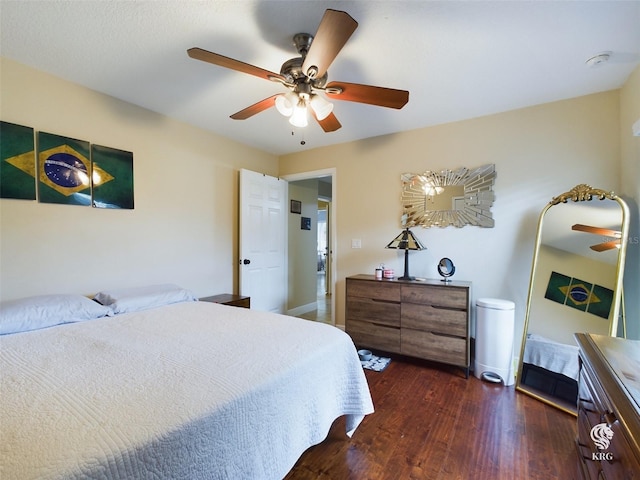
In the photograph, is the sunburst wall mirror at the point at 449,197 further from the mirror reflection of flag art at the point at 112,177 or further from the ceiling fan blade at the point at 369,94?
the mirror reflection of flag art at the point at 112,177

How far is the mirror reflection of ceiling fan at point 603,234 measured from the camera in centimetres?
212

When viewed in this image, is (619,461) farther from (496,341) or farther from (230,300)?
(230,300)

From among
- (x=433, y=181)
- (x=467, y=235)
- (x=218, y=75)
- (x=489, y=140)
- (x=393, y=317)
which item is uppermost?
(x=218, y=75)

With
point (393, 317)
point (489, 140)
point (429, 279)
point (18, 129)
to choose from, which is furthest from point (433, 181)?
point (18, 129)

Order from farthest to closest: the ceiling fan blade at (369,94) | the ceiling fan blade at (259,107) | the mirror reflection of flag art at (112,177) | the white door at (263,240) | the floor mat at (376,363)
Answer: the white door at (263,240)
the floor mat at (376,363)
the mirror reflection of flag art at (112,177)
the ceiling fan blade at (259,107)
the ceiling fan blade at (369,94)

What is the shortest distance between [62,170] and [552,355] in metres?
4.12

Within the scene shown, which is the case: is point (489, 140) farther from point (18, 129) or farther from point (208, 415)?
point (18, 129)

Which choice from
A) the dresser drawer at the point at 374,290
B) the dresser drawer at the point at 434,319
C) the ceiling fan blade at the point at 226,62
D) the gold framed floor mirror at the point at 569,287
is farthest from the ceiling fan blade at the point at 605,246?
the ceiling fan blade at the point at 226,62

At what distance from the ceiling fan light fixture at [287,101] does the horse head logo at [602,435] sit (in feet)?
6.72

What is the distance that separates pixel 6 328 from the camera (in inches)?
65.7

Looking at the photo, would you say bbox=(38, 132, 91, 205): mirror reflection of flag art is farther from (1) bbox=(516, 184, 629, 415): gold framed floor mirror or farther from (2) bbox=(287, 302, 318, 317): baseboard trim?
(1) bbox=(516, 184, 629, 415): gold framed floor mirror

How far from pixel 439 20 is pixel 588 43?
100 centimetres

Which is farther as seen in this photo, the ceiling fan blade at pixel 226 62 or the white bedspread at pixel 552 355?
the white bedspread at pixel 552 355

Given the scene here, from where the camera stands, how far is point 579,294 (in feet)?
7.56
